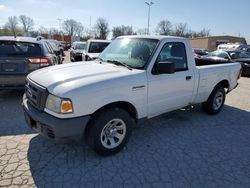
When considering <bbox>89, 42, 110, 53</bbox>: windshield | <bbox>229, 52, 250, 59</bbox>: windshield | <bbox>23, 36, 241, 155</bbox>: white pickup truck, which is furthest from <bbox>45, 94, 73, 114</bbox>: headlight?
<bbox>229, 52, 250, 59</bbox>: windshield

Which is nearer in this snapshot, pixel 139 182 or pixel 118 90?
pixel 139 182

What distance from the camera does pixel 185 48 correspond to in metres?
4.75

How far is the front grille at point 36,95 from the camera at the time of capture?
3277 millimetres

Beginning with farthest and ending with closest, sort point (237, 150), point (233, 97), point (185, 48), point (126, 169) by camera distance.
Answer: point (233, 97)
point (185, 48)
point (237, 150)
point (126, 169)

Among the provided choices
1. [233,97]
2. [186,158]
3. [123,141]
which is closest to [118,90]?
[123,141]

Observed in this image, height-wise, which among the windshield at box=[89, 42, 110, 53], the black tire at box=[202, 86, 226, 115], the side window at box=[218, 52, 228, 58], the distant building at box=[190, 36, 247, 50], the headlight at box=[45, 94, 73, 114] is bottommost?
the black tire at box=[202, 86, 226, 115]

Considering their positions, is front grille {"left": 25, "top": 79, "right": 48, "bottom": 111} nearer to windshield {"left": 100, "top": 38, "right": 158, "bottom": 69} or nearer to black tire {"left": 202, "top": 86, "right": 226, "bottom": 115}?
windshield {"left": 100, "top": 38, "right": 158, "bottom": 69}

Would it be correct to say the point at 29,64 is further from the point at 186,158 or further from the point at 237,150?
the point at 237,150

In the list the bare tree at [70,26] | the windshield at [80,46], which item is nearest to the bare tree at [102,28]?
the bare tree at [70,26]

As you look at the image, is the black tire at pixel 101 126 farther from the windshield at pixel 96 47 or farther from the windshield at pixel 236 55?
the windshield at pixel 236 55

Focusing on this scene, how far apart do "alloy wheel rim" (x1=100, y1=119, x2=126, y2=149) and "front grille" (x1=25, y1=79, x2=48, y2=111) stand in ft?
3.26

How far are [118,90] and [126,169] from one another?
1.17m

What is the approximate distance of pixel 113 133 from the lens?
378cm

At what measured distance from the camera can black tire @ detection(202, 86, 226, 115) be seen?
579cm
